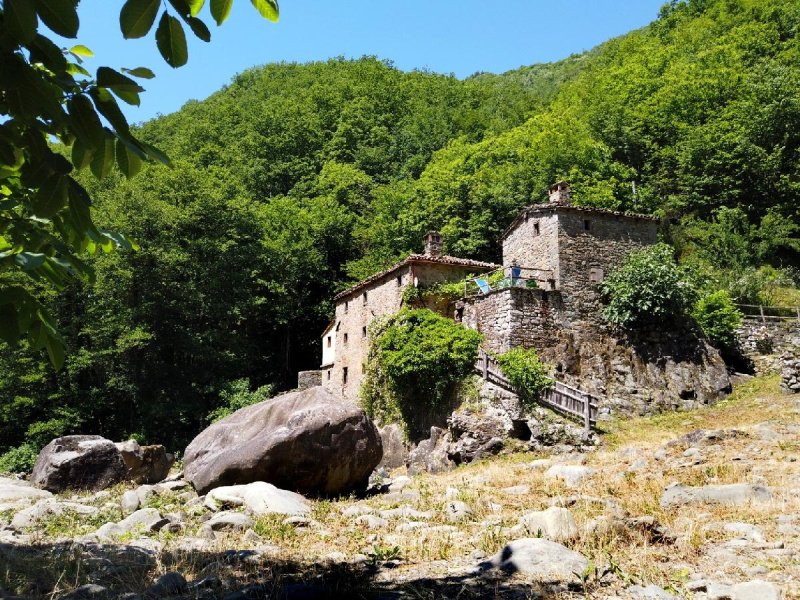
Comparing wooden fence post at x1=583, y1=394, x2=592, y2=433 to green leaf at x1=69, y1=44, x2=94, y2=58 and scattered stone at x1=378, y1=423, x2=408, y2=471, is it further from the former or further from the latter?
green leaf at x1=69, y1=44, x2=94, y2=58

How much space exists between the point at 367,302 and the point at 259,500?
18993 mm

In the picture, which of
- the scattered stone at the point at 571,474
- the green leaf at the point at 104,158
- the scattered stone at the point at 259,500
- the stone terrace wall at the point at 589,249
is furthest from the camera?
the stone terrace wall at the point at 589,249

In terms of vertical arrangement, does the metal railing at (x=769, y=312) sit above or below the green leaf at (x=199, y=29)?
above

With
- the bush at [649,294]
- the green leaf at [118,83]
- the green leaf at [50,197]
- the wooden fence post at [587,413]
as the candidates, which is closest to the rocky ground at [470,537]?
the green leaf at [50,197]

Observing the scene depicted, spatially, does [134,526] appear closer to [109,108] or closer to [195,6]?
[109,108]

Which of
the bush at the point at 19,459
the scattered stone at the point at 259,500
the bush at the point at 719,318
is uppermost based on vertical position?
the bush at the point at 719,318

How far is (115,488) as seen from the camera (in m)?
15.1

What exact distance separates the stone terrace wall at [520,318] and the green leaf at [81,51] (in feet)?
64.8

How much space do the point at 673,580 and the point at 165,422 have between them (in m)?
30.3

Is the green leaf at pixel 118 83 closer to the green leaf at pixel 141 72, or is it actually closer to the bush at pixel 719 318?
the green leaf at pixel 141 72

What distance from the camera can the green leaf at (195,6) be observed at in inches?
100

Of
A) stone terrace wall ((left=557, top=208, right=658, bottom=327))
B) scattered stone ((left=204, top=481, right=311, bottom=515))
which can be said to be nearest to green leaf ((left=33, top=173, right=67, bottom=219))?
scattered stone ((left=204, top=481, right=311, bottom=515))

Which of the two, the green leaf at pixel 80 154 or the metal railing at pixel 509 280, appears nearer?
the green leaf at pixel 80 154

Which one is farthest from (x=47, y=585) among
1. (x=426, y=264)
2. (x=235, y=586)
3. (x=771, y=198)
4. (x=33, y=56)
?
(x=771, y=198)
